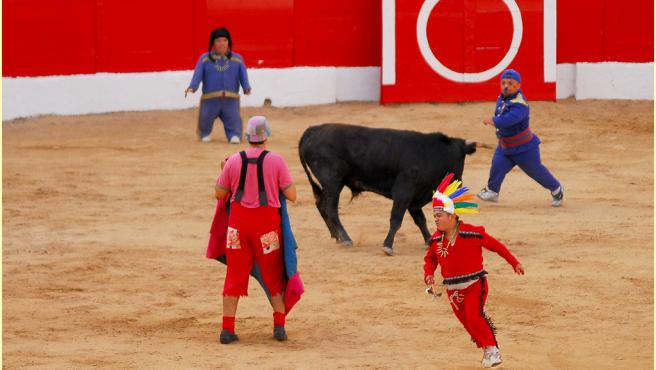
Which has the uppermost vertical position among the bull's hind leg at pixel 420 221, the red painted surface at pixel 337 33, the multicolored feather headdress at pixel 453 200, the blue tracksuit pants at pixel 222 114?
the red painted surface at pixel 337 33

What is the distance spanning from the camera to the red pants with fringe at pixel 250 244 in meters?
9.06

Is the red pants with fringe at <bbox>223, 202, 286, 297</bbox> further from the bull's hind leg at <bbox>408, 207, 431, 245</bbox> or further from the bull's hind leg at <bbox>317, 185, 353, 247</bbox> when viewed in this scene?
the bull's hind leg at <bbox>408, 207, 431, 245</bbox>

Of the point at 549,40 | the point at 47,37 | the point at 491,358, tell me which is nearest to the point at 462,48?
the point at 549,40

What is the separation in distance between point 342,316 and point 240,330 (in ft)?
2.68

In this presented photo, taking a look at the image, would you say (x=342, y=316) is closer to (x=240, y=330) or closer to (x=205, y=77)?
(x=240, y=330)

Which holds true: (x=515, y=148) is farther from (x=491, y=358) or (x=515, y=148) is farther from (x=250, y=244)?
(x=491, y=358)

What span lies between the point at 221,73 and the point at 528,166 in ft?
16.7

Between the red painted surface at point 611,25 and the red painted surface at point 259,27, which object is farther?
the red painted surface at point 611,25

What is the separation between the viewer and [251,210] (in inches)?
356

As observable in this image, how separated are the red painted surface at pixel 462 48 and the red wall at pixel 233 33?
0.18m

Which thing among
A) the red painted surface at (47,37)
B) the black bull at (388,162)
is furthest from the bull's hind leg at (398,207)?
the red painted surface at (47,37)

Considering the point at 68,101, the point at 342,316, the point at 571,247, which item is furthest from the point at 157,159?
the point at 342,316

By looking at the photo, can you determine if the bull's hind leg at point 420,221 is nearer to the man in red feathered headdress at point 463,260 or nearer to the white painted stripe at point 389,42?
the man in red feathered headdress at point 463,260

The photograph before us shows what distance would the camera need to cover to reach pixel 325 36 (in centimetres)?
2128
